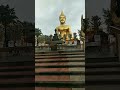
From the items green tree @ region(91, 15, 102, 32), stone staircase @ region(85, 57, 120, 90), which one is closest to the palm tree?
green tree @ region(91, 15, 102, 32)

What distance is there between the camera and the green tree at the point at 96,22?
4.21 metres

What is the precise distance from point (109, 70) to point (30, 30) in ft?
6.55

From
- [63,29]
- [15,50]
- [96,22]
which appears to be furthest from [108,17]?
[63,29]

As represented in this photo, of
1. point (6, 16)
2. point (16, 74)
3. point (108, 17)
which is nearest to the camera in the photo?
point (16, 74)

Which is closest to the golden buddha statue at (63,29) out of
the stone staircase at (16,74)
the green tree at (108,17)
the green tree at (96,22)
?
the stone staircase at (16,74)

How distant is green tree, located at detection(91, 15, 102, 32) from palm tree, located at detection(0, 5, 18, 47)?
1.67m

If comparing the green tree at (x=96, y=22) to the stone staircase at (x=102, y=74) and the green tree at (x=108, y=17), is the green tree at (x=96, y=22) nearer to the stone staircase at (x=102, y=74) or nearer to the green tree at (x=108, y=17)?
the green tree at (x=108, y=17)

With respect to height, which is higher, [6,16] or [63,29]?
[63,29]

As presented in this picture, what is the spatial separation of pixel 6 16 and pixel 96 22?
2.04 meters

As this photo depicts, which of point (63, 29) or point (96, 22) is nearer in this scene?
point (96, 22)

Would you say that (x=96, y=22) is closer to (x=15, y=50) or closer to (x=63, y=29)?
(x=15, y=50)

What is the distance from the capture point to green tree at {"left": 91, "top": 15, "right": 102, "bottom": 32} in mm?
4206

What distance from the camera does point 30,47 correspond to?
16.3 feet

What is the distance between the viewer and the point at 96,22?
4297mm
